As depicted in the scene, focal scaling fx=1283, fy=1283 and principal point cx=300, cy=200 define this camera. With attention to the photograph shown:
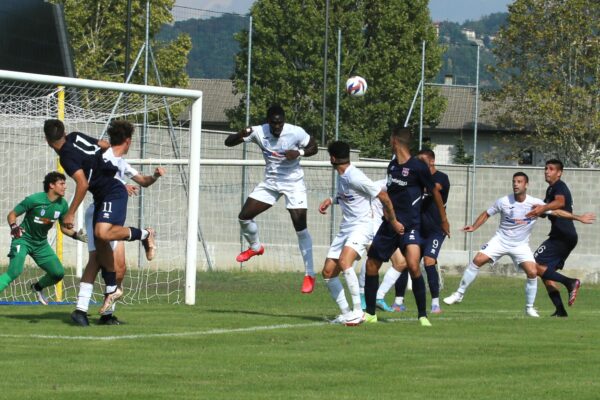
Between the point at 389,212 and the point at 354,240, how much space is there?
552mm

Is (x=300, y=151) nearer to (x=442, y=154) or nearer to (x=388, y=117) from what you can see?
(x=388, y=117)

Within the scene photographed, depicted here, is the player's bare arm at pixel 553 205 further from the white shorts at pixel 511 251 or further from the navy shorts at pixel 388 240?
the navy shorts at pixel 388 240

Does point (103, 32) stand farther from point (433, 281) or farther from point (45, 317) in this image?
point (45, 317)

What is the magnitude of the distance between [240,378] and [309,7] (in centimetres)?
4954

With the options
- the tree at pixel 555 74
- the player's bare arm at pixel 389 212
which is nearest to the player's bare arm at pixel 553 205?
the player's bare arm at pixel 389 212

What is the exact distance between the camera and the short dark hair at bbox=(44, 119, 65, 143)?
1342 cm

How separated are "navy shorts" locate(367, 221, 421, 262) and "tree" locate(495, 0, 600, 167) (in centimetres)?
4669

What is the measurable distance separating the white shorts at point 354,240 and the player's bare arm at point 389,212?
1.10 feet

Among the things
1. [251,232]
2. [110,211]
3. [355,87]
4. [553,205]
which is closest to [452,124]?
[355,87]

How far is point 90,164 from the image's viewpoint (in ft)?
44.9

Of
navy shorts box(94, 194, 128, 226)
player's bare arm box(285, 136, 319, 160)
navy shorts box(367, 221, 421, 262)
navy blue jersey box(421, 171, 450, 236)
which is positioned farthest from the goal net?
navy shorts box(367, 221, 421, 262)

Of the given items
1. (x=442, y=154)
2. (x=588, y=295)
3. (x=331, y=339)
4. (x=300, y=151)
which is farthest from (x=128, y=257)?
(x=442, y=154)

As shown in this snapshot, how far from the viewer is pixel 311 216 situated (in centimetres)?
3120

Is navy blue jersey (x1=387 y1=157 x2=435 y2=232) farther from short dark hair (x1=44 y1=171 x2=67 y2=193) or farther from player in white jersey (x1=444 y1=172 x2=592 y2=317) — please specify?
short dark hair (x1=44 y1=171 x2=67 y2=193)
